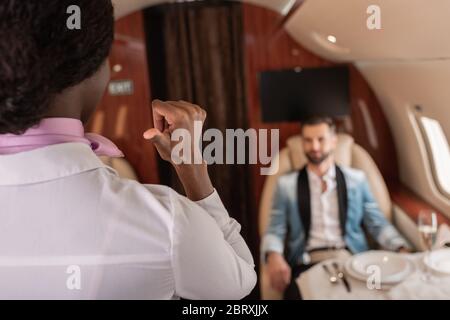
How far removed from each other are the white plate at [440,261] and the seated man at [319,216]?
37 centimetres

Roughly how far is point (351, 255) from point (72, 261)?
1173mm

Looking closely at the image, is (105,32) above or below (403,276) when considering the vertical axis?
above

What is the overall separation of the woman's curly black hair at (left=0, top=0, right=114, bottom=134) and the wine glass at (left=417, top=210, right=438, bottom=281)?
3.04 ft

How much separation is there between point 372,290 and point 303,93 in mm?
940

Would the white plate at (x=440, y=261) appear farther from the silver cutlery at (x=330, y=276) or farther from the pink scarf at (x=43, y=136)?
the pink scarf at (x=43, y=136)

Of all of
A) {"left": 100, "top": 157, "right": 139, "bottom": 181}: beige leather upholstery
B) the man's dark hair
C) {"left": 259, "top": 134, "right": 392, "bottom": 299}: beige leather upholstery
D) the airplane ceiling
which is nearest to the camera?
{"left": 100, "top": 157, "right": 139, "bottom": 181}: beige leather upholstery

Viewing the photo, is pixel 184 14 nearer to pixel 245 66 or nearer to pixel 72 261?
pixel 245 66

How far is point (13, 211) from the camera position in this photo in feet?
1.65

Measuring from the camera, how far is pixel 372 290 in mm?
1014

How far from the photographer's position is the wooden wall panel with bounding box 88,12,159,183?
73cm

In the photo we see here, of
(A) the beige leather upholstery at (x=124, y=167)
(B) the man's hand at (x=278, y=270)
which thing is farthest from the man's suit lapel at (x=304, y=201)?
(A) the beige leather upholstery at (x=124, y=167)

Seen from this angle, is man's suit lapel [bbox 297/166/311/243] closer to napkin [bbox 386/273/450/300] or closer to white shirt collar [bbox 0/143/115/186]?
napkin [bbox 386/273/450/300]

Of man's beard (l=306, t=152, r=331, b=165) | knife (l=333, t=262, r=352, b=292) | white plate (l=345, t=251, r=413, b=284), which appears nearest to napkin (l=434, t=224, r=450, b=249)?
white plate (l=345, t=251, r=413, b=284)
